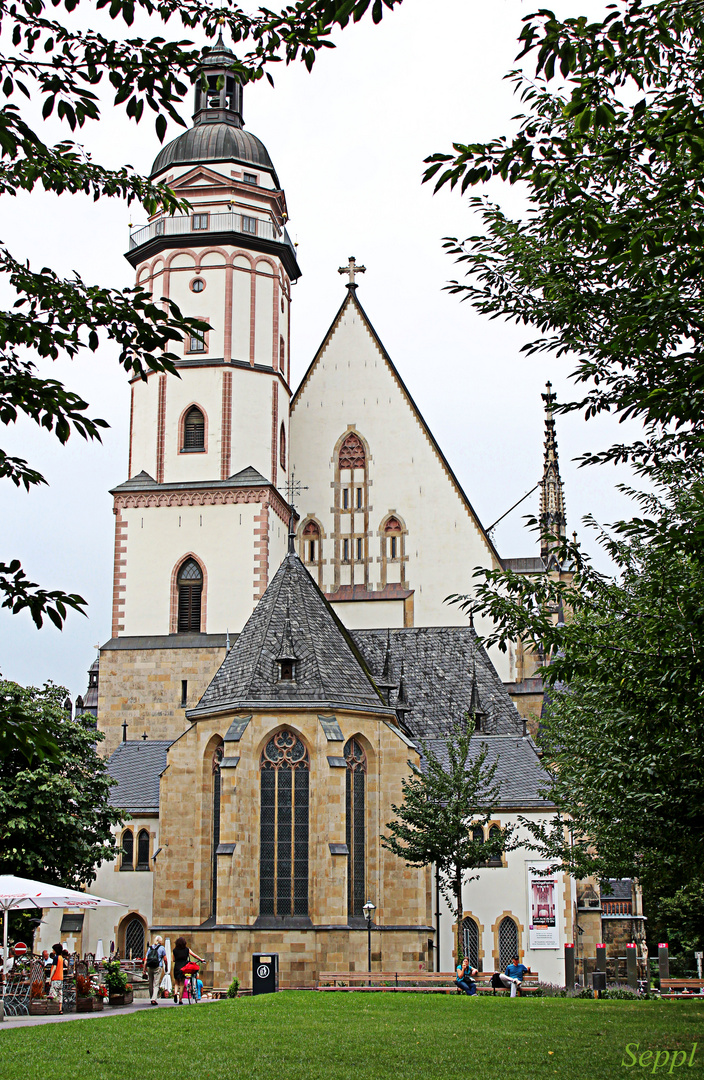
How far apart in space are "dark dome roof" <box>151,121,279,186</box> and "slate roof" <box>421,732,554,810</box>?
2501cm

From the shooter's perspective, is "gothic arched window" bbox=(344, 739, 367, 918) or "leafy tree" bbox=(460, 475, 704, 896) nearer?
"leafy tree" bbox=(460, 475, 704, 896)

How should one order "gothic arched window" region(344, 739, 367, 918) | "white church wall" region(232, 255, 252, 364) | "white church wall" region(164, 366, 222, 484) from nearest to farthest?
"gothic arched window" region(344, 739, 367, 918) < "white church wall" region(164, 366, 222, 484) < "white church wall" region(232, 255, 252, 364)

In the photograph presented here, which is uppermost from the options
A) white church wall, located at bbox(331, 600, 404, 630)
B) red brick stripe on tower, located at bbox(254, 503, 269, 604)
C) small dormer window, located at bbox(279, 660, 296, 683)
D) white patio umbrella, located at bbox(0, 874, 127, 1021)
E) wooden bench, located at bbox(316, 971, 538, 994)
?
red brick stripe on tower, located at bbox(254, 503, 269, 604)

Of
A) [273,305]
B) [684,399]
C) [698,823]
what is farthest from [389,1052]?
[273,305]

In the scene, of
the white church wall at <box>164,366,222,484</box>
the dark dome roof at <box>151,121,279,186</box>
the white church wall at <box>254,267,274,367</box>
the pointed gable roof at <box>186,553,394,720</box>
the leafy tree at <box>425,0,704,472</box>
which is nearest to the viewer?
the leafy tree at <box>425,0,704,472</box>

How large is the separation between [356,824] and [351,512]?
60.3 feet

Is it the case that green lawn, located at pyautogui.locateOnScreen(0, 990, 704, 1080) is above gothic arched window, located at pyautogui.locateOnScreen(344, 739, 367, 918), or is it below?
below

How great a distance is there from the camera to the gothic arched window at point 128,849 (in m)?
42.9

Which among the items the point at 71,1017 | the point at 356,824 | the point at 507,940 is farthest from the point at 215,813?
the point at 71,1017

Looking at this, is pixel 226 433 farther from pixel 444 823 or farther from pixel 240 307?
pixel 444 823

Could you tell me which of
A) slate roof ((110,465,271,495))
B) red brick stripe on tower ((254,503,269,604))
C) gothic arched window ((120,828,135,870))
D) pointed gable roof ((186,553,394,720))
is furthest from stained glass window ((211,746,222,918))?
slate roof ((110,465,271,495))

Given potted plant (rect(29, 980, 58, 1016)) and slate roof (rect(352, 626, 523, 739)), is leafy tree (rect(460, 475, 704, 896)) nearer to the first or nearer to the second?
potted plant (rect(29, 980, 58, 1016))

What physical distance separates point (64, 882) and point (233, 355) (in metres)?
22.3

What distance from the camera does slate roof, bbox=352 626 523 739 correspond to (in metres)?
45.4
